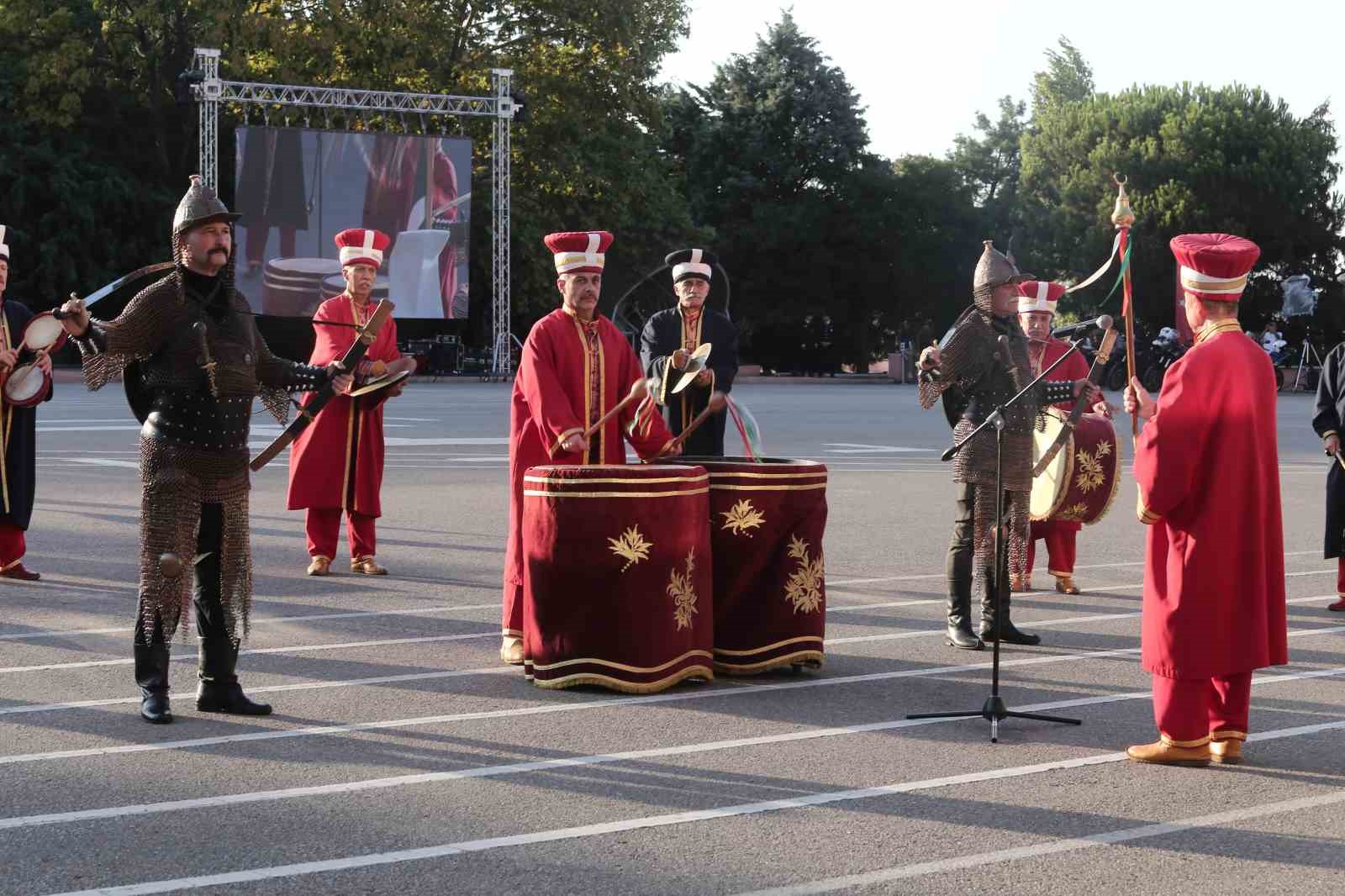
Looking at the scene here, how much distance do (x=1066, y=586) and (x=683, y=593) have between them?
4504 millimetres

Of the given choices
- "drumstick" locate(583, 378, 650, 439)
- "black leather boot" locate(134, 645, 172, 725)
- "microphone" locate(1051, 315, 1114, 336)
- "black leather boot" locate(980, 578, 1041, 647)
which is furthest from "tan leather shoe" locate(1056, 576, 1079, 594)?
"black leather boot" locate(134, 645, 172, 725)

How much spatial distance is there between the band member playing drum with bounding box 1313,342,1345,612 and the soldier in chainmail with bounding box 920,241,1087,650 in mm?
2482

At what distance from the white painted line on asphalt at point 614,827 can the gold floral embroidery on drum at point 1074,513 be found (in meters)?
4.69

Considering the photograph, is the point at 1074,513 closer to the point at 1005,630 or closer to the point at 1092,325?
the point at 1005,630

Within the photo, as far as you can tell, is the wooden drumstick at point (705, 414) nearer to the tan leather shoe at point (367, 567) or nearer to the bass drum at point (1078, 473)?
the bass drum at point (1078, 473)

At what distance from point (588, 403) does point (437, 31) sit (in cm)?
4619

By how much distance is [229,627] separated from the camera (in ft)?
25.3

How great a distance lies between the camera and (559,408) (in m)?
8.72

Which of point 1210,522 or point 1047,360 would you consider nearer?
point 1210,522

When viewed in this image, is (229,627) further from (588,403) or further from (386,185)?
(386,185)

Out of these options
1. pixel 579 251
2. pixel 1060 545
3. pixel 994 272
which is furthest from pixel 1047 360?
pixel 579 251

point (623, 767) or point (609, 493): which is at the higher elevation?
point (609, 493)

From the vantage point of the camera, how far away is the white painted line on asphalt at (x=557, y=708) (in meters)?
7.04

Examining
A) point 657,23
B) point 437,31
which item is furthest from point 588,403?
point 657,23
